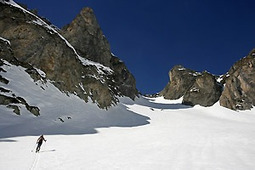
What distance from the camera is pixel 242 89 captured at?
63719 mm

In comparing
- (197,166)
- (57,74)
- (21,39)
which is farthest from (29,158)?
(21,39)

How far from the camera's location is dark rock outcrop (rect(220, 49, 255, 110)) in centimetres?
6150

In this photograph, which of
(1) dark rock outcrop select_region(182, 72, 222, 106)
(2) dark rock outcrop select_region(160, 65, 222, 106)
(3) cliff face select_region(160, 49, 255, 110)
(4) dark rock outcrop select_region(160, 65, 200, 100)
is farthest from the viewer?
(4) dark rock outcrop select_region(160, 65, 200, 100)

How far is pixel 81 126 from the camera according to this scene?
1206 inches

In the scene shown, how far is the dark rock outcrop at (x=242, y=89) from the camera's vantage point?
61.5 metres

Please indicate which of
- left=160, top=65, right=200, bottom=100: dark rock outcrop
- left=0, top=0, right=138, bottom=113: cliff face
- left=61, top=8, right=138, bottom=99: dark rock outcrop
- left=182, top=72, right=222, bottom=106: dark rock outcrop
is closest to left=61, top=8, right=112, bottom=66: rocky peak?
left=61, top=8, right=138, bottom=99: dark rock outcrop

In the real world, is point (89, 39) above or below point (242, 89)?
above

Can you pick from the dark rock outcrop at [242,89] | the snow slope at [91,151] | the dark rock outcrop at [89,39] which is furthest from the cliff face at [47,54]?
the dark rock outcrop at [242,89]

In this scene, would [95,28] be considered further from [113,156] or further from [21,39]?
[113,156]

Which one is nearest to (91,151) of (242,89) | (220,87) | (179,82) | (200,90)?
(242,89)

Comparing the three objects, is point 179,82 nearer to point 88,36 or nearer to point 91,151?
point 88,36

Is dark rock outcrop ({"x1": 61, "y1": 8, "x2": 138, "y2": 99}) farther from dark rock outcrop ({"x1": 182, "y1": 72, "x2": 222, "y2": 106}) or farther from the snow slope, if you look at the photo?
the snow slope

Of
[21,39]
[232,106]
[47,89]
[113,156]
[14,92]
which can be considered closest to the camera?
[113,156]

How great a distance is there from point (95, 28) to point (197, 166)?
67.4 metres
